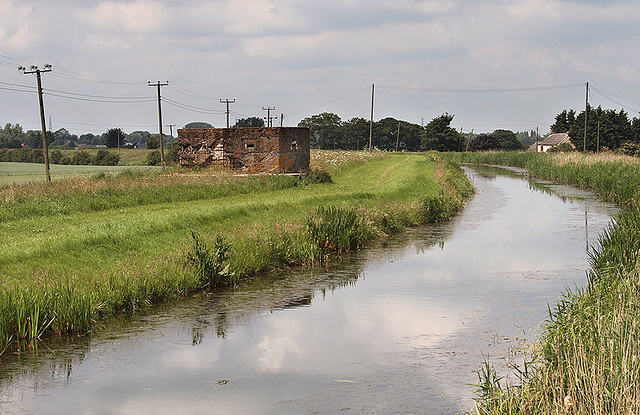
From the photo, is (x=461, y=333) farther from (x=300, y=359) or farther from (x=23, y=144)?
(x=23, y=144)

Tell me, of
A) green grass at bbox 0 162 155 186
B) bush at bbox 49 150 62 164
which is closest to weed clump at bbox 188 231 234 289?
green grass at bbox 0 162 155 186

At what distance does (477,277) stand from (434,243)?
5.80 metres

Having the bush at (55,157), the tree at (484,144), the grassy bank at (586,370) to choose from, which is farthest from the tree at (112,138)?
the grassy bank at (586,370)

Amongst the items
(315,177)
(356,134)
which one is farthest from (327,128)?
(315,177)

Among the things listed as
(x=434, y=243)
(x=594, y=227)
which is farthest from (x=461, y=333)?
(x=594, y=227)

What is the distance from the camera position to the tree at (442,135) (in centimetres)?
12462

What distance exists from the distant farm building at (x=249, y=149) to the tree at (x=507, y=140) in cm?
11762

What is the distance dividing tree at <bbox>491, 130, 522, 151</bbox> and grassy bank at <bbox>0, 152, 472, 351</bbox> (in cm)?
12023

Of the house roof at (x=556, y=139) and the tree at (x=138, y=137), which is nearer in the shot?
the house roof at (x=556, y=139)

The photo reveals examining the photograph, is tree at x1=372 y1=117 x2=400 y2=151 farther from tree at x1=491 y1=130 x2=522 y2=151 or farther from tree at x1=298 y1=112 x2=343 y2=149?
tree at x1=491 y1=130 x2=522 y2=151

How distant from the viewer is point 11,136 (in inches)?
5655

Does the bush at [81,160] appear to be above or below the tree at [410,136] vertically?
below

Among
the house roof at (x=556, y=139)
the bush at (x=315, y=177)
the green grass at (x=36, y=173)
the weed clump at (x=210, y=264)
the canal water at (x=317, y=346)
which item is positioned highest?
the house roof at (x=556, y=139)

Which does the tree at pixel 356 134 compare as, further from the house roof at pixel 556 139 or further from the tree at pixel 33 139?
the tree at pixel 33 139
